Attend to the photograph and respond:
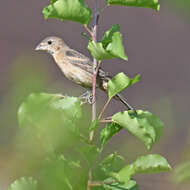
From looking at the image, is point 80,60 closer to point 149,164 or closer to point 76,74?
point 76,74

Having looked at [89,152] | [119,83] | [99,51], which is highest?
[99,51]

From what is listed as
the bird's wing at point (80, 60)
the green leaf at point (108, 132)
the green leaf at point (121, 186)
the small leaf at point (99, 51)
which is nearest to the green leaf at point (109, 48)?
the small leaf at point (99, 51)

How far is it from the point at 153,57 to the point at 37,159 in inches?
473

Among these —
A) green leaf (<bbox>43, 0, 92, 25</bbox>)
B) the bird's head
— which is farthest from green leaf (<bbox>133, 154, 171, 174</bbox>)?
the bird's head

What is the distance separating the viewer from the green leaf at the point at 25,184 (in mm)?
1754

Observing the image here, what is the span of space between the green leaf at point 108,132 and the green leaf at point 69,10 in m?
0.42

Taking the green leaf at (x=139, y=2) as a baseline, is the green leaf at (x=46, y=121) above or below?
below

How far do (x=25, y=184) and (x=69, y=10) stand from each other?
675 mm

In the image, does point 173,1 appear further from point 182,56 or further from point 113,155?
point 182,56

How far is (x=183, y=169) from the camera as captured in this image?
2.04 m

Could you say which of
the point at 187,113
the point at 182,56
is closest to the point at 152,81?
the point at 182,56

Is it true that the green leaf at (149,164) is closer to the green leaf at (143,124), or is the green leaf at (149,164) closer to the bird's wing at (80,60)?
the green leaf at (143,124)

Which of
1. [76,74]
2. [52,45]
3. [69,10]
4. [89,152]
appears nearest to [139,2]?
[69,10]

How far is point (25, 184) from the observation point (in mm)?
1787
